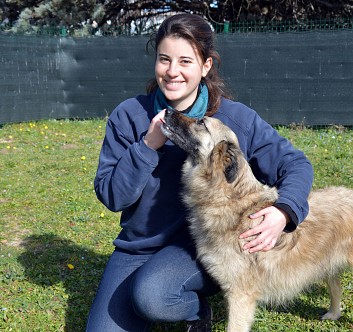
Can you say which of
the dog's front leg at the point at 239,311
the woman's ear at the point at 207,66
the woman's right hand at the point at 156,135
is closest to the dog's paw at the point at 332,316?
the dog's front leg at the point at 239,311

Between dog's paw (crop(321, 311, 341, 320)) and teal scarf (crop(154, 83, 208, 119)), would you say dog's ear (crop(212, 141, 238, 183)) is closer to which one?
teal scarf (crop(154, 83, 208, 119))

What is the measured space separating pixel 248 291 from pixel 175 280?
443mm

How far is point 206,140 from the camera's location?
290 centimetres

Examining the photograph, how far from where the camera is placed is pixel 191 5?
48.4 feet

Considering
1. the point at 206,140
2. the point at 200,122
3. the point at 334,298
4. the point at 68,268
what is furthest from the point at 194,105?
the point at 68,268

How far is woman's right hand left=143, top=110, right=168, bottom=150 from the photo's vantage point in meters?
2.75

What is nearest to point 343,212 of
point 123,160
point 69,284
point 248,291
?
point 248,291

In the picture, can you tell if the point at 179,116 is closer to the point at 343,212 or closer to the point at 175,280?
the point at 175,280

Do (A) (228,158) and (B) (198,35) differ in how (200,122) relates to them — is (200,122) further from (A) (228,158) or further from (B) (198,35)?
(B) (198,35)

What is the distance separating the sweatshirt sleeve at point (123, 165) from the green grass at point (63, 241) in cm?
105

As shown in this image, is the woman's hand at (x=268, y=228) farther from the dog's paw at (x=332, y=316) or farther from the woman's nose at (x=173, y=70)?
the dog's paw at (x=332, y=316)

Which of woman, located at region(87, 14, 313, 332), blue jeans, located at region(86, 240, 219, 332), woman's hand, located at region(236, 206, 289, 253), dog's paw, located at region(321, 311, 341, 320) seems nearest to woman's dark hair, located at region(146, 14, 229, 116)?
woman, located at region(87, 14, 313, 332)

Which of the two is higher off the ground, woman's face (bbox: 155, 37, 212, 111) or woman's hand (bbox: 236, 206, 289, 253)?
woman's face (bbox: 155, 37, 212, 111)

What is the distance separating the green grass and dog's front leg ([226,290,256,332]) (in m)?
0.53
